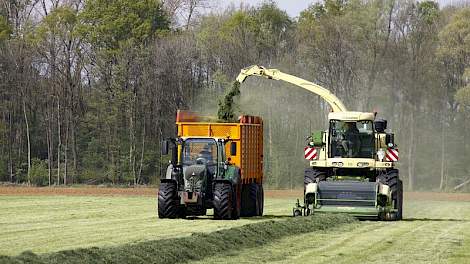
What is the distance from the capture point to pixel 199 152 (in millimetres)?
30000

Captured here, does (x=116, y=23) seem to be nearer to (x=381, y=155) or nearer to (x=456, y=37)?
(x=456, y=37)

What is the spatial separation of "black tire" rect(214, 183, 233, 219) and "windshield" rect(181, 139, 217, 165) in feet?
3.93

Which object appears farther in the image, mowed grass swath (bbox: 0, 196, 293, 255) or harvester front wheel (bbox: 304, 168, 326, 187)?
harvester front wheel (bbox: 304, 168, 326, 187)

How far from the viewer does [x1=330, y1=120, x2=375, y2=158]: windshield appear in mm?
32688

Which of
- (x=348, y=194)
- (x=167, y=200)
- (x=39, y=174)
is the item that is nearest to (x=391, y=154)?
(x=348, y=194)

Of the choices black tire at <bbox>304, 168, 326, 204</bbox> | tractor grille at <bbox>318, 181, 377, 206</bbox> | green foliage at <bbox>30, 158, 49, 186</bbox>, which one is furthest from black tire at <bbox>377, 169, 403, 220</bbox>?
green foliage at <bbox>30, 158, 49, 186</bbox>

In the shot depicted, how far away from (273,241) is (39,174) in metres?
49.0

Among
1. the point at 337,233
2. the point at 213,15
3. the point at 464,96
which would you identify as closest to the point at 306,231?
the point at 337,233

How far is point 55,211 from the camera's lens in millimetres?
34219

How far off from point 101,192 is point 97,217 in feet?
82.8

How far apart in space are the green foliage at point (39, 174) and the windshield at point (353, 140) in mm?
38152

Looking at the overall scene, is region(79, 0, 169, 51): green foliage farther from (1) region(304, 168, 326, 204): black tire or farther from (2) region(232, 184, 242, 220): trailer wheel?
(2) region(232, 184, 242, 220): trailer wheel

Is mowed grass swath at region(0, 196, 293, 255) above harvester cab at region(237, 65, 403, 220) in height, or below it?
below

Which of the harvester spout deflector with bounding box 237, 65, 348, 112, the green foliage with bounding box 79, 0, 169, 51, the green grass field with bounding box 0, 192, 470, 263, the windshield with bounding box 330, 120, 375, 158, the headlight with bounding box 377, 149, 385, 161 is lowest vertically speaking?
the green grass field with bounding box 0, 192, 470, 263
